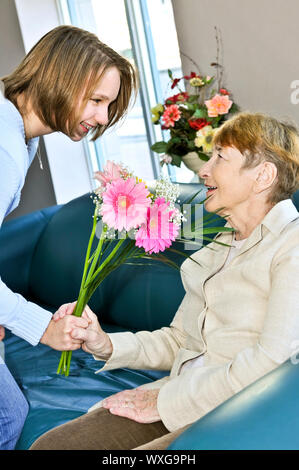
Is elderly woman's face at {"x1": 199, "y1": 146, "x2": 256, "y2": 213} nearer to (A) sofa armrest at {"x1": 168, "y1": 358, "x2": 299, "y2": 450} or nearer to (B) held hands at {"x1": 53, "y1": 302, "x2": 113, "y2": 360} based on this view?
(B) held hands at {"x1": 53, "y1": 302, "x2": 113, "y2": 360}

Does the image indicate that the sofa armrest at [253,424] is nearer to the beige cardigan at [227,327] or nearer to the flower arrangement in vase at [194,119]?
the beige cardigan at [227,327]

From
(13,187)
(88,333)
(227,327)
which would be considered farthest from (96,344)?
(13,187)

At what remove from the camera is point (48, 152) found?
14.3 ft

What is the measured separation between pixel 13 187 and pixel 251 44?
1.68m

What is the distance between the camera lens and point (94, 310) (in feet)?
8.66

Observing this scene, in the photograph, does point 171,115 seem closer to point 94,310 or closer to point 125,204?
point 94,310

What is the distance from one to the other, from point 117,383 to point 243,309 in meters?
0.73

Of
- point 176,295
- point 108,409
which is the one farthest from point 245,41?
point 108,409

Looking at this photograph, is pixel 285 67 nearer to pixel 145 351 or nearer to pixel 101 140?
pixel 145 351

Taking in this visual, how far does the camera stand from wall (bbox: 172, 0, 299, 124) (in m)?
2.67

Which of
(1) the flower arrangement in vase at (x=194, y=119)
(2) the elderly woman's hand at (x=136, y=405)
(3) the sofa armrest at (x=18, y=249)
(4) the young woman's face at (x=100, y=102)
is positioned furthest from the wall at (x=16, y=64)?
(2) the elderly woman's hand at (x=136, y=405)

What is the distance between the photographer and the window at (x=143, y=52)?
143 inches

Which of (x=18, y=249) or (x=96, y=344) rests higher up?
(x=96, y=344)

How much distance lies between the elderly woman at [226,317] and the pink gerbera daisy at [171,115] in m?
1.14
